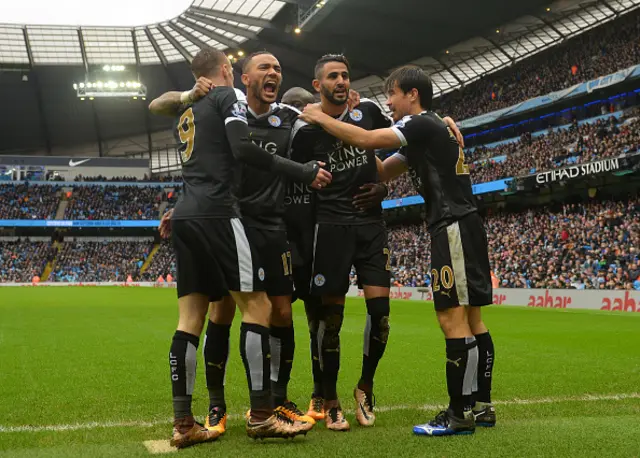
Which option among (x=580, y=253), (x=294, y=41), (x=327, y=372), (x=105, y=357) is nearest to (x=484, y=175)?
(x=580, y=253)

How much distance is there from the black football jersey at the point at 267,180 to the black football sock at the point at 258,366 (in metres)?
0.80

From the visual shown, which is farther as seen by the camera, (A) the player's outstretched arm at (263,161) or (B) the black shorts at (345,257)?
(B) the black shorts at (345,257)

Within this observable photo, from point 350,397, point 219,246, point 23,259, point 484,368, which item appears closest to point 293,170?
point 219,246

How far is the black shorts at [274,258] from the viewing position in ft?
14.7

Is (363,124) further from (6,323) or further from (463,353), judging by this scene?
(6,323)

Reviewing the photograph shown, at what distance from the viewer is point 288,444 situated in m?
3.92

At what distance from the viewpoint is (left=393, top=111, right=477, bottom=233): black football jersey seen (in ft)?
14.4

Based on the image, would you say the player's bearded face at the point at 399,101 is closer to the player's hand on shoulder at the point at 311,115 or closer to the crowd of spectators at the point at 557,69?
the player's hand on shoulder at the point at 311,115

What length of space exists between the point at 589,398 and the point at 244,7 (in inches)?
1448

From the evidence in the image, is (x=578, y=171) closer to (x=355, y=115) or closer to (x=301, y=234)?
(x=355, y=115)

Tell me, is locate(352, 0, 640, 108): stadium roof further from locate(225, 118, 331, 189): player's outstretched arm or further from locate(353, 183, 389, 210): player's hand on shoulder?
locate(225, 118, 331, 189): player's outstretched arm

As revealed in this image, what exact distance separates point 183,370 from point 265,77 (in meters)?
2.11

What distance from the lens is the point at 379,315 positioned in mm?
4820

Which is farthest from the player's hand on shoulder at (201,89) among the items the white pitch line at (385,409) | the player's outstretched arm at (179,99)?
the white pitch line at (385,409)
